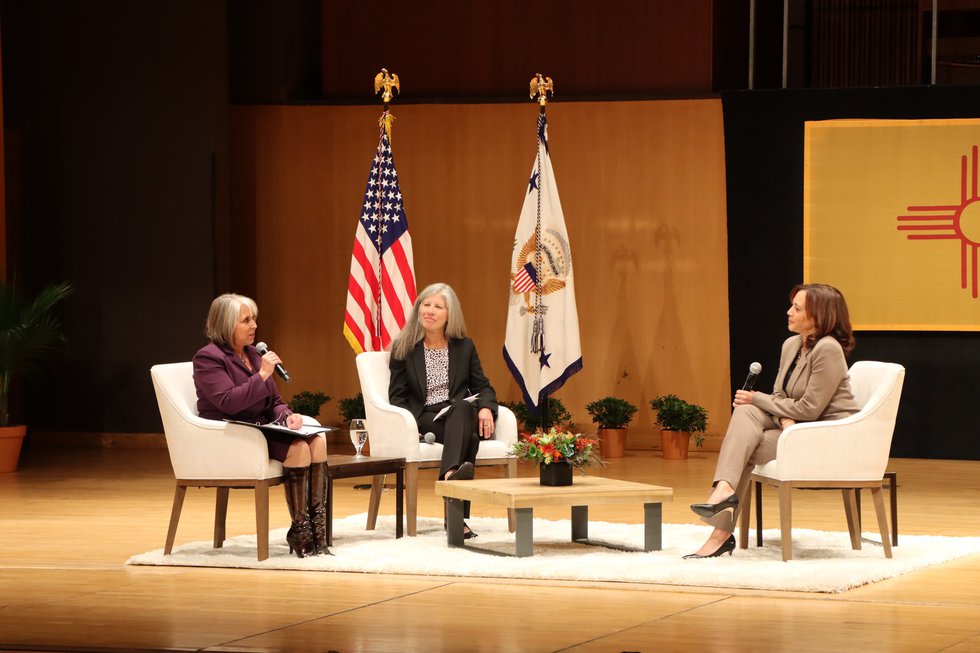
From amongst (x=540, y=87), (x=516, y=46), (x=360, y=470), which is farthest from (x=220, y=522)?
(x=516, y=46)

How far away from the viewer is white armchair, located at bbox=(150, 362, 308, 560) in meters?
5.56

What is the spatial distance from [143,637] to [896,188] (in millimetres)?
6904

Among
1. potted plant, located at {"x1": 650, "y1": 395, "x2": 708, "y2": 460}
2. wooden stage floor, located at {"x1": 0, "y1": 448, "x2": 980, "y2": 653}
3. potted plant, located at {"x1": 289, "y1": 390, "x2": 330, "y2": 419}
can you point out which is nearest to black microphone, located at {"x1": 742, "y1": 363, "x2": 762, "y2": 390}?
wooden stage floor, located at {"x1": 0, "y1": 448, "x2": 980, "y2": 653}

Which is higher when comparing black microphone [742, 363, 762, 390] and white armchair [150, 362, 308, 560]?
black microphone [742, 363, 762, 390]

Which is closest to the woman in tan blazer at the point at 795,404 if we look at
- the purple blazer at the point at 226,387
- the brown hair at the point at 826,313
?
the brown hair at the point at 826,313

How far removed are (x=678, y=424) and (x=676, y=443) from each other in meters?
0.13

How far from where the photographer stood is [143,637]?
425cm

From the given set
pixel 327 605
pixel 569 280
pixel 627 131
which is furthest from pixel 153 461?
pixel 327 605

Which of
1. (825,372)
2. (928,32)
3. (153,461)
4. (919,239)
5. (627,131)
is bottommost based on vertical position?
(153,461)

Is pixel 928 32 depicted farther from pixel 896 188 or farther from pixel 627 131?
pixel 627 131

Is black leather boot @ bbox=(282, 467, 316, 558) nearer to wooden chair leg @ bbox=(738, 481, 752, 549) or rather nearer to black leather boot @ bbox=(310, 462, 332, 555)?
black leather boot @ bbox=(310, 462, 332, 555)

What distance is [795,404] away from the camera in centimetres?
572

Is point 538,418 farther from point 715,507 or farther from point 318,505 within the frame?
point 715,507

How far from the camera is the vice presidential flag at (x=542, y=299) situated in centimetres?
912
